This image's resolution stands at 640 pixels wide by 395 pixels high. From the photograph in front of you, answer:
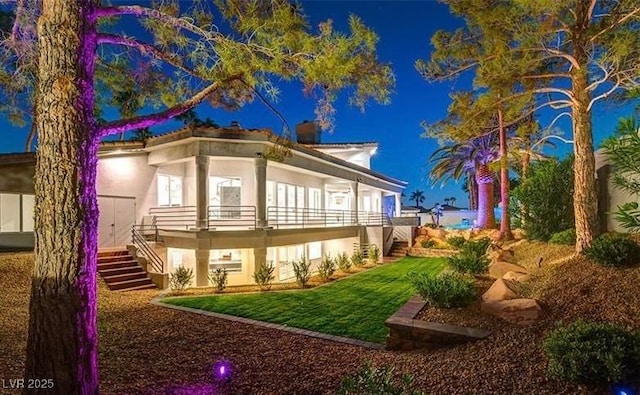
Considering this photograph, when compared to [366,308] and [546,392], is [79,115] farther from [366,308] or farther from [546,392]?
[366,308]

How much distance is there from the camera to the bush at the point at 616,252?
6500 mm

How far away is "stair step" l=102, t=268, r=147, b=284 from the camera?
11.2 m

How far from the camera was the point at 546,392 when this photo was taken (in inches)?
144

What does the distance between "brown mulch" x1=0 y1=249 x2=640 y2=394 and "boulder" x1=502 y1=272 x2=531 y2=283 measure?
2.24ft

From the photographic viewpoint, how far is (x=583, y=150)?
8633 mm

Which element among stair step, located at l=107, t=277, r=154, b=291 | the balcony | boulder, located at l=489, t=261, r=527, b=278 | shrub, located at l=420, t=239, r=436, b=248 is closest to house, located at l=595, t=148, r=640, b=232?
boulder, located at l=489, t=261, r=527, b=278

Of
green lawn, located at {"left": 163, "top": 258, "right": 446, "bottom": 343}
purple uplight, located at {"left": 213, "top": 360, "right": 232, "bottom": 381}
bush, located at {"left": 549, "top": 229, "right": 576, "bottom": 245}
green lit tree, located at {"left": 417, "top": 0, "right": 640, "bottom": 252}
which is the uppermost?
green lit tree, located at {"left": 417, "top": 0, "right": 640, "bottom": 252}

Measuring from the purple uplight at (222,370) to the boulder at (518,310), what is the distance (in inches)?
171

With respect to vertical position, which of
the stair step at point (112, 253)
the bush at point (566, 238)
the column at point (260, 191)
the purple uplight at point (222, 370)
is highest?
the column at point (260, 191)

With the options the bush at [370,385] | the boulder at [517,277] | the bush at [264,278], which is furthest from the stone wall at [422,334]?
the bush at [264,278]

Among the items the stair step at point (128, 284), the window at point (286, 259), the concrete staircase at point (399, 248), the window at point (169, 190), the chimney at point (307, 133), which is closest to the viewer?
the stair step at point (128, 284)

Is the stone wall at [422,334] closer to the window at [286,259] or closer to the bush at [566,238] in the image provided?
the bush at [566,238]

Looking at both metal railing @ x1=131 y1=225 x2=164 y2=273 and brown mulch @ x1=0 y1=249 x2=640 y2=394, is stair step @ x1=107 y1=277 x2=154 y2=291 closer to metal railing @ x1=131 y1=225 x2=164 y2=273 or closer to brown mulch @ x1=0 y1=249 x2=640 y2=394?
metal railing @ x1=131 y1=225 x2=164 y2=273

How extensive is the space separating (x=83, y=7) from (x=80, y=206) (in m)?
1.93
